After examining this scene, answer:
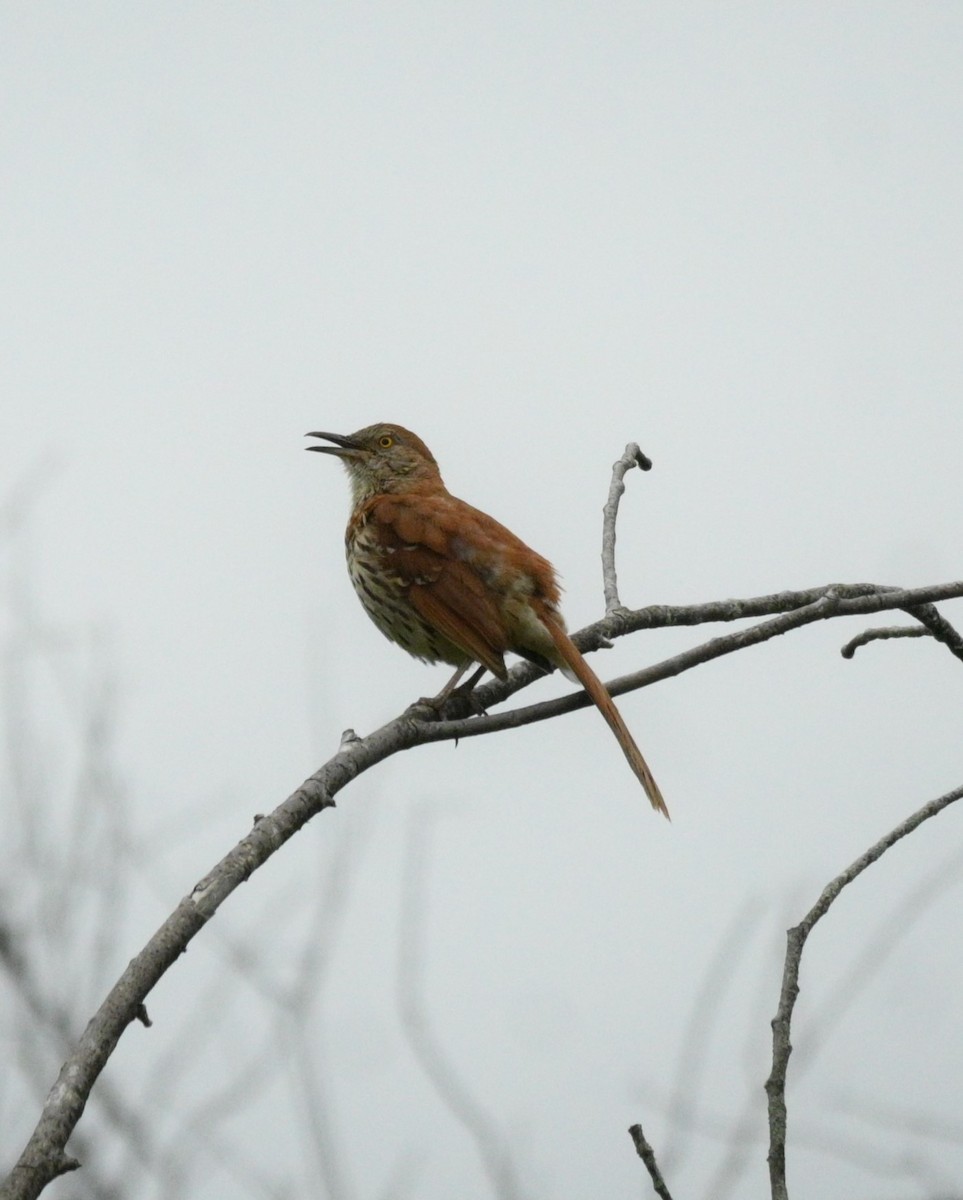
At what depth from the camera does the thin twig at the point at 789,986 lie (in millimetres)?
2109

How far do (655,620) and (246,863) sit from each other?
5.27 ft

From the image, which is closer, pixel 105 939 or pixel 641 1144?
pixel 641 1144

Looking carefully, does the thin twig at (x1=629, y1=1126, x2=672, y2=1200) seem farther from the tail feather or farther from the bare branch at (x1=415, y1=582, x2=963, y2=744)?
the tail feather

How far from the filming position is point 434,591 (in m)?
4.98

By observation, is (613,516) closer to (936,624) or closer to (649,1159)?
(936,624)

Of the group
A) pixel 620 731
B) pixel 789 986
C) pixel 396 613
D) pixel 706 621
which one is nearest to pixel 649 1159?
pixel 789 986

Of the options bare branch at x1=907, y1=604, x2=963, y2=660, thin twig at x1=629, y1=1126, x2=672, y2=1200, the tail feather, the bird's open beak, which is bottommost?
thin twig at x1=629, y1=1126, x2=672, y2=1200

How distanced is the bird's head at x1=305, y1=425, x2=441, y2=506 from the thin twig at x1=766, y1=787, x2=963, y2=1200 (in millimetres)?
3761

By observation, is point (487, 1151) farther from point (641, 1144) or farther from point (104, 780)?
point (104, 780)

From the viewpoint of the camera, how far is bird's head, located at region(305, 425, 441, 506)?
6.34 metres

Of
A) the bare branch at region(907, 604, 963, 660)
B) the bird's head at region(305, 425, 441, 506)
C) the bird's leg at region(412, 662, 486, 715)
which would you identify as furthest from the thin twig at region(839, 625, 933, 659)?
the bird's head at region(305, 425, 441, 506)

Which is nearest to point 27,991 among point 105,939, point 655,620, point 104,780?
point 105,939

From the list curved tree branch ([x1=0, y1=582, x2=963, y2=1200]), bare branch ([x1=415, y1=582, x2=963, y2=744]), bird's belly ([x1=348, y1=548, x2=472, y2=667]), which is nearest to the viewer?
curved tree branch ([x1=0, y1=582, x2=963, y2=1200])

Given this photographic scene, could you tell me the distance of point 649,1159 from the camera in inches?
82.4
